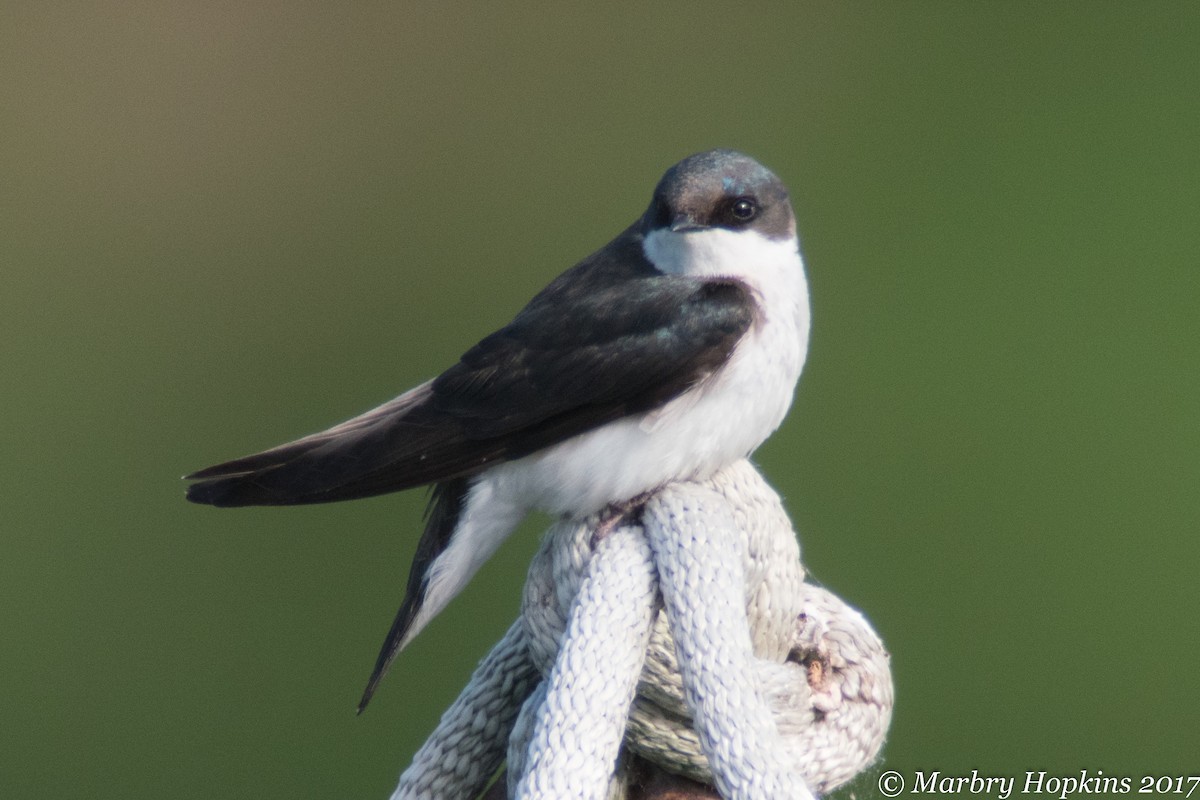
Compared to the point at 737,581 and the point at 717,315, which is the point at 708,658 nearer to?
the point at 737,581

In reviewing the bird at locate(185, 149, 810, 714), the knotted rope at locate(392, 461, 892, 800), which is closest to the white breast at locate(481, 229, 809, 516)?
the bird at locate(185, 149, 810, 714)

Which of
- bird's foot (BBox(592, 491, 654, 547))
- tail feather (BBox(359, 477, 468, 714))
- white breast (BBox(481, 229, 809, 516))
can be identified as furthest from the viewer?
tail feather (BBox(359, 477, 468, 714))

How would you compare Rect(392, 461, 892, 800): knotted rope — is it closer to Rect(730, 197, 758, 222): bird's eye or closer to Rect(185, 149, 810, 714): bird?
Rect(185, 149, 810, 714): bird

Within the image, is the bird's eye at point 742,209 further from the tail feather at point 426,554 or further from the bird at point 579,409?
the tail feather at point 426,554

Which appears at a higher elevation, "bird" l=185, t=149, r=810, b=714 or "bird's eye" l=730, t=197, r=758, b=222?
"bird's eye" l=730, t=197, r=758, b=222

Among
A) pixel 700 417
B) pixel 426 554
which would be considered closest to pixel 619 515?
pixel 700 417

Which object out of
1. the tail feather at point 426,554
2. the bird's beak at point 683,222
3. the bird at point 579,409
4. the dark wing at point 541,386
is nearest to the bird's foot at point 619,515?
the bird at point 579,409
